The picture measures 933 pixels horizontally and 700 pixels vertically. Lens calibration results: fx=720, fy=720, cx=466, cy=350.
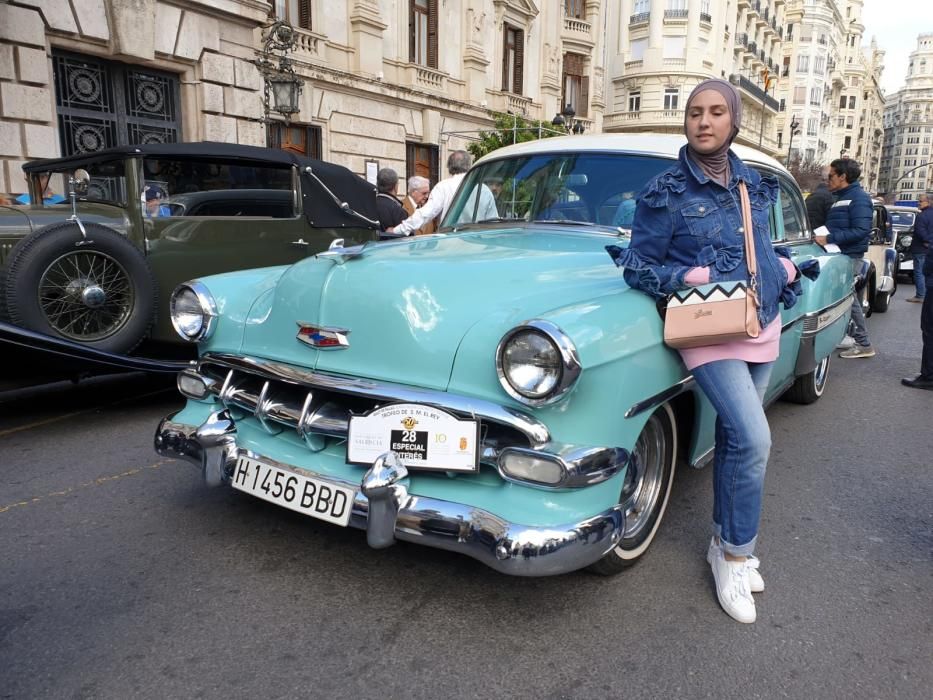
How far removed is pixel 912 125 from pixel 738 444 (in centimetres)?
19197

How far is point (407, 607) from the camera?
2.38 m

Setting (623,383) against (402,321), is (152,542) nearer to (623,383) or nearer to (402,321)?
(402,321)

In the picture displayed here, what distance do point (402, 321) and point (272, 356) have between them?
0.58 metres

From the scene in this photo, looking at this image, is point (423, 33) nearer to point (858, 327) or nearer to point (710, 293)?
point (858, 327)

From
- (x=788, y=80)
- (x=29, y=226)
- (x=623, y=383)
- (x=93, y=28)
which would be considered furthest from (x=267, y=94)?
(x=788, y=80)

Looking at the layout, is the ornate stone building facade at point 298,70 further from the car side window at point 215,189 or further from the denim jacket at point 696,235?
the denim jacket at point 696,235

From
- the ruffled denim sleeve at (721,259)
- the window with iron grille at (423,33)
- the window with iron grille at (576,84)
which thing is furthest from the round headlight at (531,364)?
the window with iron grille at (576,84)

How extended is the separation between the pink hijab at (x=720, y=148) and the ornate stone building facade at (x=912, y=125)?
174558 millimetres

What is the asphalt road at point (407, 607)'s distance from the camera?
80.0 inches

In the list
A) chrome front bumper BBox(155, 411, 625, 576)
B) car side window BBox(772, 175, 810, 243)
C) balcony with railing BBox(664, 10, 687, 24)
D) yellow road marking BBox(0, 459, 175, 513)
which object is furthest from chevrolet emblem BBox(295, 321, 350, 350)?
balcony with railing BBox(664, 10, 687, 24)

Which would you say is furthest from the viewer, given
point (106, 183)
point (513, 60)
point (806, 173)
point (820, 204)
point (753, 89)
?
point (806, 173)

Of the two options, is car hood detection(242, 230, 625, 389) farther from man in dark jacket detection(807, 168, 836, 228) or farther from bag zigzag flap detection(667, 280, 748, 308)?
man in dark jacket detection(807, 168, 836, 228)

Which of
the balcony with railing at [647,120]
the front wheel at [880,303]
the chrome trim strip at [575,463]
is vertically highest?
the balcony with railing at [647,120]

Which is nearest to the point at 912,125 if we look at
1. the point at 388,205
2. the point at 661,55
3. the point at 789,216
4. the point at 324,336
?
the point at 661,55
